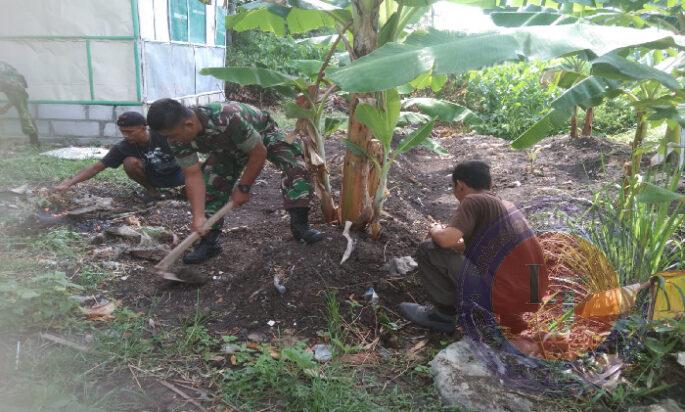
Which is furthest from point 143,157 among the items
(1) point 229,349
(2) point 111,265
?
(1) point 229,349

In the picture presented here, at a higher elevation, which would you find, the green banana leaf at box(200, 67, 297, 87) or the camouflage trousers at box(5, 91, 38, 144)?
the green banana leaf at box(200, 67, 297, 87)

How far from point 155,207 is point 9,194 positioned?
130 cm

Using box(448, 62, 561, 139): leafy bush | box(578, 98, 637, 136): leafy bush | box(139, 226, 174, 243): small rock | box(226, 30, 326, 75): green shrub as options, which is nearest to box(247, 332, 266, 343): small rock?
box(139, 226, 174, 243): small rock

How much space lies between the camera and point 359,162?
133 inches

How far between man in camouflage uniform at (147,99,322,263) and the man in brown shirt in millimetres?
921

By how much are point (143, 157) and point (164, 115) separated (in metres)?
1.91

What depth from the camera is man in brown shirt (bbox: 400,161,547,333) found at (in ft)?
8.39

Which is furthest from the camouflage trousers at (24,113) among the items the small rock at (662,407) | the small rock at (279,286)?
the small rock at (662,407)

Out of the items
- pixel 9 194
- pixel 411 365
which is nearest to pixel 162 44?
pixel 9 194

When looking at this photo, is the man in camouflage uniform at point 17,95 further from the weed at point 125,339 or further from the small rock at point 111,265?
the weed at point 125,339

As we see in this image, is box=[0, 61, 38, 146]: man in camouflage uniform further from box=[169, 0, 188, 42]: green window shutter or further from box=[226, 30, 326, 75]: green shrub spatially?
box=[226, 30, 326, 75]: green shrub

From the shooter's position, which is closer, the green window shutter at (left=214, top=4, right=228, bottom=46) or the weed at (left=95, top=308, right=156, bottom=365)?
the weed at (left=95, top=308, right=156, bottom=365)

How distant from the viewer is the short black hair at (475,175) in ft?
8.67

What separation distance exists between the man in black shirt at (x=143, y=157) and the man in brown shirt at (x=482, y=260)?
→ 9.14 feet
